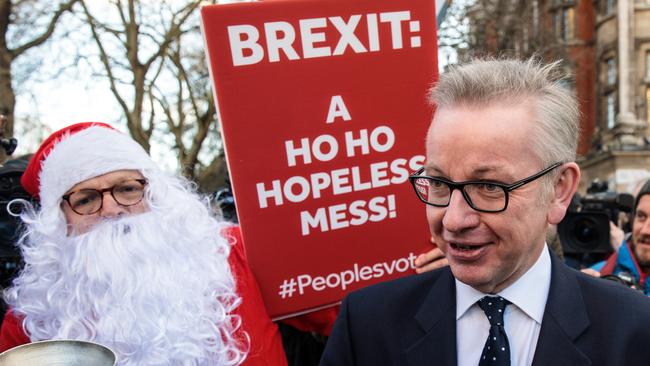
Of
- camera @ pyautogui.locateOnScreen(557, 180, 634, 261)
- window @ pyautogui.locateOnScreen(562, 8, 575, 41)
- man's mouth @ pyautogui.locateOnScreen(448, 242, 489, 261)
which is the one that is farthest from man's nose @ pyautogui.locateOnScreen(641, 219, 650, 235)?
window @ pyautogui.locateOnScreen(562, 8, 575, 41)

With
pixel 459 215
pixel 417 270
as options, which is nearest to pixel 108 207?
pixel 417 270

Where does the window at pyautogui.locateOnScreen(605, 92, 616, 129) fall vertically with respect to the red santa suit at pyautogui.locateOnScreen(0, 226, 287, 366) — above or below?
below

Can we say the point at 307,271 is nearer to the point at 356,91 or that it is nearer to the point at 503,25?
the point at 356,91

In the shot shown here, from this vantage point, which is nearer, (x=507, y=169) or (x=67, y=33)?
(x=507, y=169)

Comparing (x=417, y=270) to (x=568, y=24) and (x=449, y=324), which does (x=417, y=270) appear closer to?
(x=449, y=324)

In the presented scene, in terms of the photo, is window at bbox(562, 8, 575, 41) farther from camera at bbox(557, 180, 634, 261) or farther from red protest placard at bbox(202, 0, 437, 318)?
red protest placard at bbox(202, 0, 437, 318)

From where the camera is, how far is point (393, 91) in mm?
2439

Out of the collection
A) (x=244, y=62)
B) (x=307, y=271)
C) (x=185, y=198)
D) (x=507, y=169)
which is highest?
(x=244, y=62)

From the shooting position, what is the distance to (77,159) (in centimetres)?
261

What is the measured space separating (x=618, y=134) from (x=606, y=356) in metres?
26.7

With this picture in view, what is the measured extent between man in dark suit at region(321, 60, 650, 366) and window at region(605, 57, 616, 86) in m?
29.0

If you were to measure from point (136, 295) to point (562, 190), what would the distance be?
1.59m

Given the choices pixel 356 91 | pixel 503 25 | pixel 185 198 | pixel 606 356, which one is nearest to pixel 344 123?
pixel 356 91

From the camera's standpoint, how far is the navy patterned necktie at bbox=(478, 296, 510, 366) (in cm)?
158
